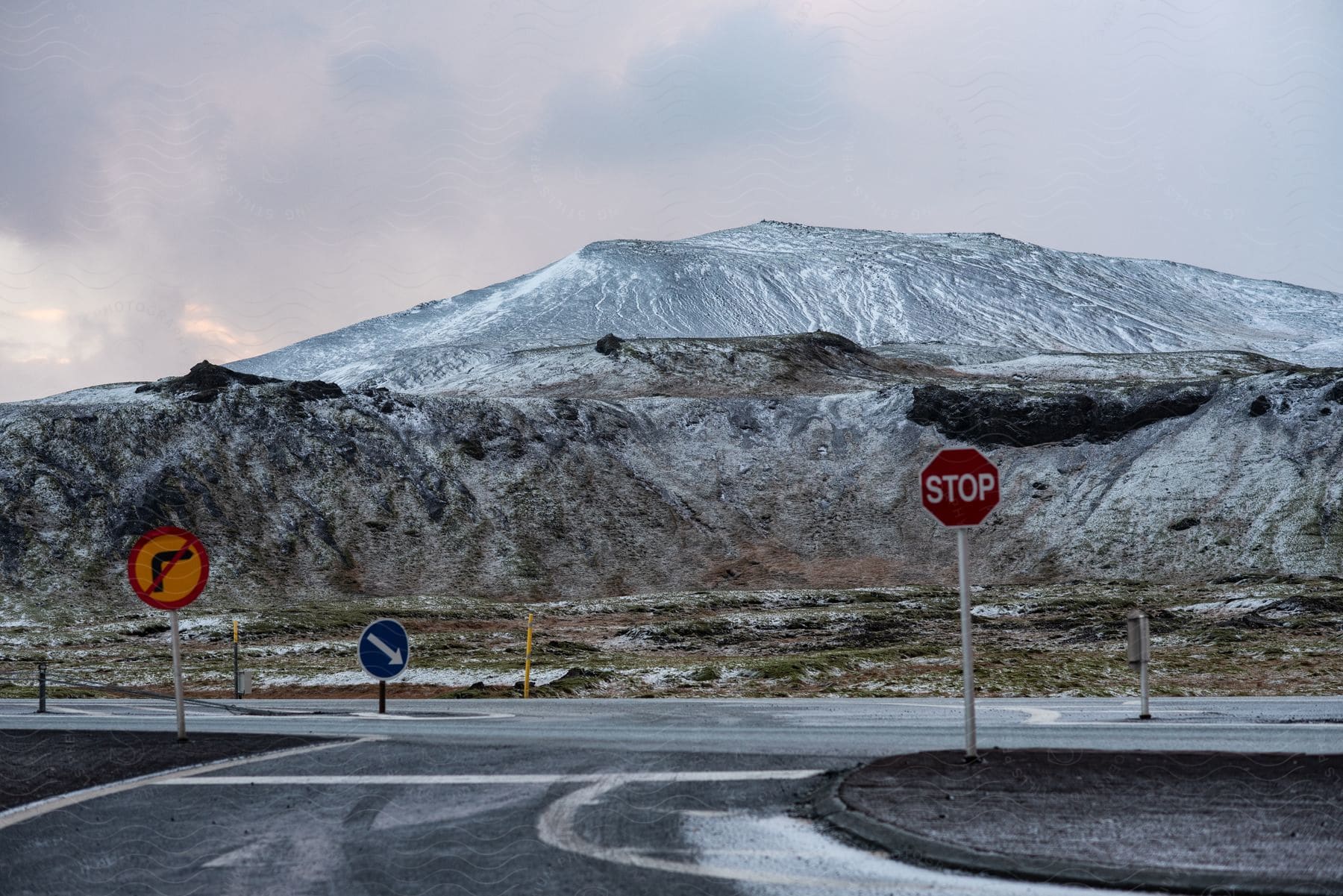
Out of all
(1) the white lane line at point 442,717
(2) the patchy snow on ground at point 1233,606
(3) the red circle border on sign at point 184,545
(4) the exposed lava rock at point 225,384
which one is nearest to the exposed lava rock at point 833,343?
(4) the exposed lava rock at point 225,384

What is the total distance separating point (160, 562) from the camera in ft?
47.4

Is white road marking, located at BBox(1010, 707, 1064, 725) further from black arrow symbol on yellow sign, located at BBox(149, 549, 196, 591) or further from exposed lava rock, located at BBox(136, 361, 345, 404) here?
exposed lava rock, located at BBox(136, 361, 345, 404)

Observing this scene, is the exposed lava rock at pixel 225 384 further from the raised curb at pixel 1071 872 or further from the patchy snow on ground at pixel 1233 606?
the raised curb at pixel 1071 872

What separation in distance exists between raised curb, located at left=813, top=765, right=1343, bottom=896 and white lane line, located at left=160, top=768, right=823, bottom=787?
2879 mm

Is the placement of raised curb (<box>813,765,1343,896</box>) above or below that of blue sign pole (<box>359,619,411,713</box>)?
below

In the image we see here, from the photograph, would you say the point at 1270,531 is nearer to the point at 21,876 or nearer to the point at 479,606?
the point at 479,606

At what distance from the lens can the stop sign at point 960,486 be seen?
11156 millimetres

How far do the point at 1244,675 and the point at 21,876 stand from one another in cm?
3209

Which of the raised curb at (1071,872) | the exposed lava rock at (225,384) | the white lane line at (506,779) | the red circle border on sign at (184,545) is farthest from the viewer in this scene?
the exposed lava rock at (225,384)

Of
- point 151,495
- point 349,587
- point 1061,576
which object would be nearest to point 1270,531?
point 1061,576

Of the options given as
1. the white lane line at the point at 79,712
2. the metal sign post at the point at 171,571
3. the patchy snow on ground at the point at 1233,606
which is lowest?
the patchy snow on ground at the point at 1233,606

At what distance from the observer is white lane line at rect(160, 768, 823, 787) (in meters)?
11.2

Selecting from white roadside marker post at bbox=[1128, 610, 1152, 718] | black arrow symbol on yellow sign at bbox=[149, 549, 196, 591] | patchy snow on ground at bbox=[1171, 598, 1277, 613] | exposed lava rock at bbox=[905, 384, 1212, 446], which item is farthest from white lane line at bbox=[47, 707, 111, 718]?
exposed lava rock at bbox=[905, 384, 1212, 446]

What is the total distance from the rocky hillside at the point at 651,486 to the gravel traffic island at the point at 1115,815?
7199 cm
